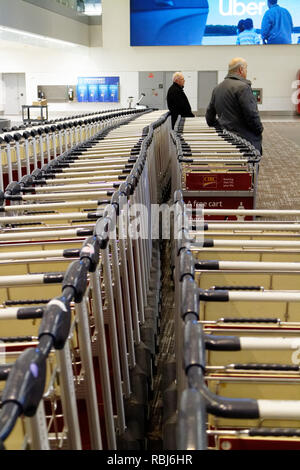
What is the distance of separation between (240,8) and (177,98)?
552 inches

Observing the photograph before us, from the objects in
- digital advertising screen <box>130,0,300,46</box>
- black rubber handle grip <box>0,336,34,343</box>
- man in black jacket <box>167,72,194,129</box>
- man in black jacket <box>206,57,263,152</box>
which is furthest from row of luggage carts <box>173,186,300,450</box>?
digital advertising screen <box>130,0,300,46</box>

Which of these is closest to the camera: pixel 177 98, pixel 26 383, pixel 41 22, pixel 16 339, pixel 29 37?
pixel 26 383

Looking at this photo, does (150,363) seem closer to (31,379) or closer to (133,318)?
(133,318)

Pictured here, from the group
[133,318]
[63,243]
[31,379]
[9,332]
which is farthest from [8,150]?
[31,379]

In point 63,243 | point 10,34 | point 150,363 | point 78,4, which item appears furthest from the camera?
point 78,4

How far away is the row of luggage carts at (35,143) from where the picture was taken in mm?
5492

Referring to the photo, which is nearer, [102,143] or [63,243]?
[63,243]

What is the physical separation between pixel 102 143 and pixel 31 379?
4.84 meters

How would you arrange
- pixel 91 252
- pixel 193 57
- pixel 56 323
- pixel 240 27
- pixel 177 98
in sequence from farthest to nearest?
pixel 193 57, pixel 240 27, pixel 177 98, pixel 91 252, pixel 56 323

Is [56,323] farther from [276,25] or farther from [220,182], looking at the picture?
[276,25]

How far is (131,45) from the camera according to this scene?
22.5 m

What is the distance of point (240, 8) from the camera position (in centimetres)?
2222

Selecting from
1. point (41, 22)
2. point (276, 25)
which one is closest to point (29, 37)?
point (41, 22)
